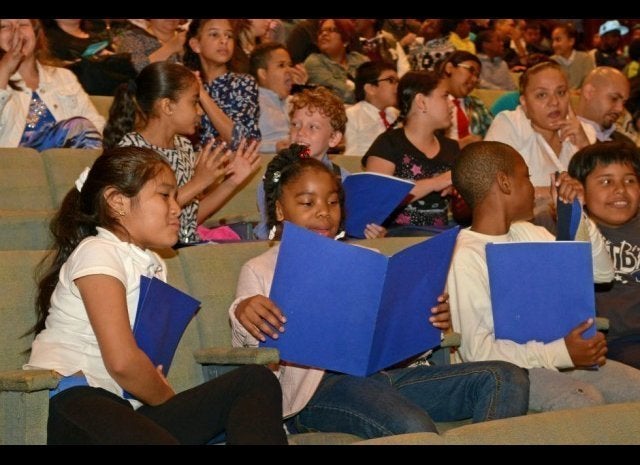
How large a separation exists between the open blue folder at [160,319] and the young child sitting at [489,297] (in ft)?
3.10

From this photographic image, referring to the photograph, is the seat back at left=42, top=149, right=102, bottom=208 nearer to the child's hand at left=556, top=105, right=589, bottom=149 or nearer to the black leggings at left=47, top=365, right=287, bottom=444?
the black leggings at left=47, top=365, right=287, bottom=444

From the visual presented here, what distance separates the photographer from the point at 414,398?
3158mm

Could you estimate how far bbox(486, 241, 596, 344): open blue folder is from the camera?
317cm

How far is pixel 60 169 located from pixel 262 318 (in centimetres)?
177

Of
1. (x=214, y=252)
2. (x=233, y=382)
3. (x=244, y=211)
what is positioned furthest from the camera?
(x=244, y=211)

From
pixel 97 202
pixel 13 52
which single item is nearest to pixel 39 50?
pixel 13 52

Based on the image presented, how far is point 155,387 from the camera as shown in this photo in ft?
8.57

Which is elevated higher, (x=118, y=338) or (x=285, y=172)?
(x=285, y=172)

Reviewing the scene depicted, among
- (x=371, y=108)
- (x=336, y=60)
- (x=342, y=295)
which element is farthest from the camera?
(x=336, y=60)

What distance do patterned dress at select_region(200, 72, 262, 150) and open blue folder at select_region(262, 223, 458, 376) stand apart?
2.24 meters

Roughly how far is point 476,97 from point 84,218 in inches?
169

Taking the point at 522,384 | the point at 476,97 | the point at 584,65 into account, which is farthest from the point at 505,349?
the point at 584,65

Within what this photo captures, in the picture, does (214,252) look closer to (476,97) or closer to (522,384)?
(522,384)

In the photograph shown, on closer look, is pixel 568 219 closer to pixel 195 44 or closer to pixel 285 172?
pixel 285 172
